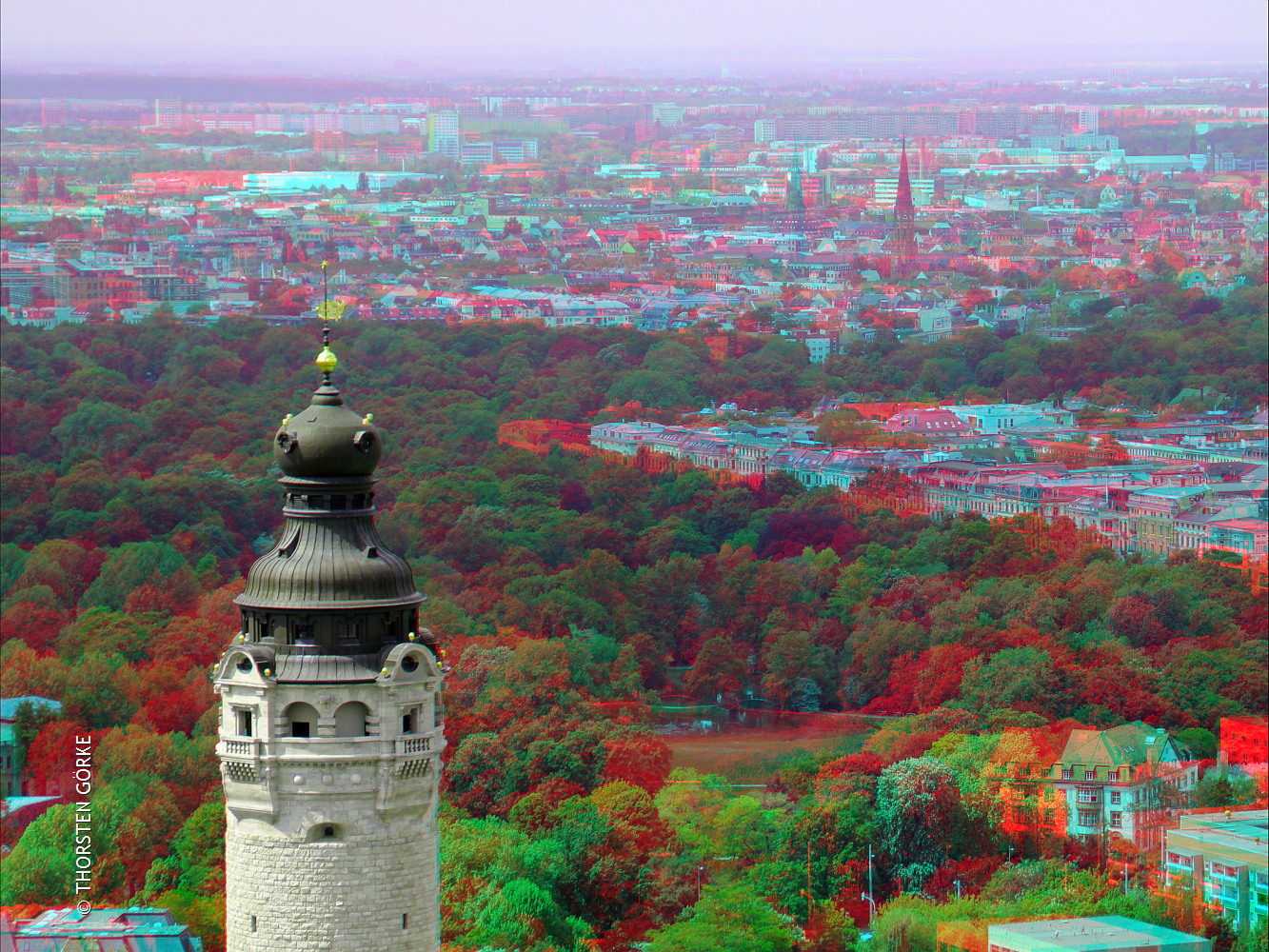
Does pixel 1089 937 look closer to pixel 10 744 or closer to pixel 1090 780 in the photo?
pixel 1090 780

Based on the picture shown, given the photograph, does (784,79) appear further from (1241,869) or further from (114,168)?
(1241,869)

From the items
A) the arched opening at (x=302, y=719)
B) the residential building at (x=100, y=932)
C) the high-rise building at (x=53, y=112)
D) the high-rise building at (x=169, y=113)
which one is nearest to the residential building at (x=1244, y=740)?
the residential building at (x=100, y=932)

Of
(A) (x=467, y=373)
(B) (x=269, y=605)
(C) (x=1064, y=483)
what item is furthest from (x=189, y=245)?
(B) (x=269, y=605)

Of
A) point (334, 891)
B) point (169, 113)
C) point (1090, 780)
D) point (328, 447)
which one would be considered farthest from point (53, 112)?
point (334, 891)

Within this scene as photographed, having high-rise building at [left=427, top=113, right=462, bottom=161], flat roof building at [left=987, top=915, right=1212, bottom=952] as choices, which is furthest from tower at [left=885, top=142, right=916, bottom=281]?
flat roof building at [left=987, top=915, right=1212, bottom=952]

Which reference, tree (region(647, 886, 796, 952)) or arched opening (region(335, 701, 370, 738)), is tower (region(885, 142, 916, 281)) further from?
arched opening (region(335, 701, 370, 738))

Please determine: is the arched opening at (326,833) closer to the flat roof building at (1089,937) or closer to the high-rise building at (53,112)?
the flat roof building at (1089,937)
